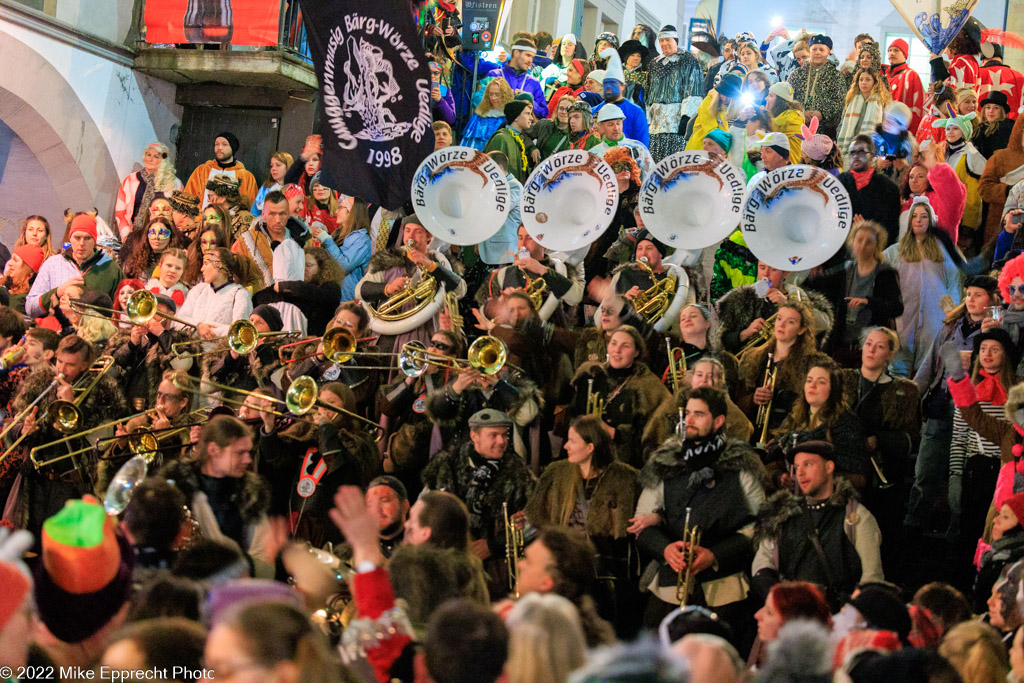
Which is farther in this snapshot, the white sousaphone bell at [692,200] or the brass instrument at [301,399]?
the white sousaphone bell at [692,200]

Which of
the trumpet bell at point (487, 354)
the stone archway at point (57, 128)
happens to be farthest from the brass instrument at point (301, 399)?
the stone archway at point (57, 128)

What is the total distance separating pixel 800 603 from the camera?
4262 mm

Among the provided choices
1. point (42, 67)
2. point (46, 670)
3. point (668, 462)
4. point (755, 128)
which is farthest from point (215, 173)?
point (46, 670)

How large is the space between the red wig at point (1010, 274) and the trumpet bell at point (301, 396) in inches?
167

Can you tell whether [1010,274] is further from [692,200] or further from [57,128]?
[57,128]

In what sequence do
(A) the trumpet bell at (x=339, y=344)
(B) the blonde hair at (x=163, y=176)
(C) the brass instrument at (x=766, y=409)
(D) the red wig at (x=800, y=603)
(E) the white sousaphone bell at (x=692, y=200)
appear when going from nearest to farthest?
(D) the red wig at (x=800, y=603) → (C) the brass instrument at (x=766, y=409) → (A) the trumpet bell at (x=339, y=344) → (E) the white sousaphone bell at (x=692, y=200) → (B) the blonde hair at (x=163, y=176)

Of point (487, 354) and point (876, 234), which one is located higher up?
point (876, 234)

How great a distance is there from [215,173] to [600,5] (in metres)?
11.9

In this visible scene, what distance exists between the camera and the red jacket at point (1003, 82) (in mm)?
12016

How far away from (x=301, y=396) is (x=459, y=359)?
0.98 metres

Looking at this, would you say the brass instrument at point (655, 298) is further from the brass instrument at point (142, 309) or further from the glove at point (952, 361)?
the brass instrument at point (142, 309)

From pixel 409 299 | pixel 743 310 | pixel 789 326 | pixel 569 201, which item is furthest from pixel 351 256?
pixel 789 326

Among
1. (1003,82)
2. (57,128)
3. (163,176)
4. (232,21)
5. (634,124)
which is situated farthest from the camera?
(232,21)

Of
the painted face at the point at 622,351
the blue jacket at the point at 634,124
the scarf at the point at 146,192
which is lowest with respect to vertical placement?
the painted face at the point at 622,351
